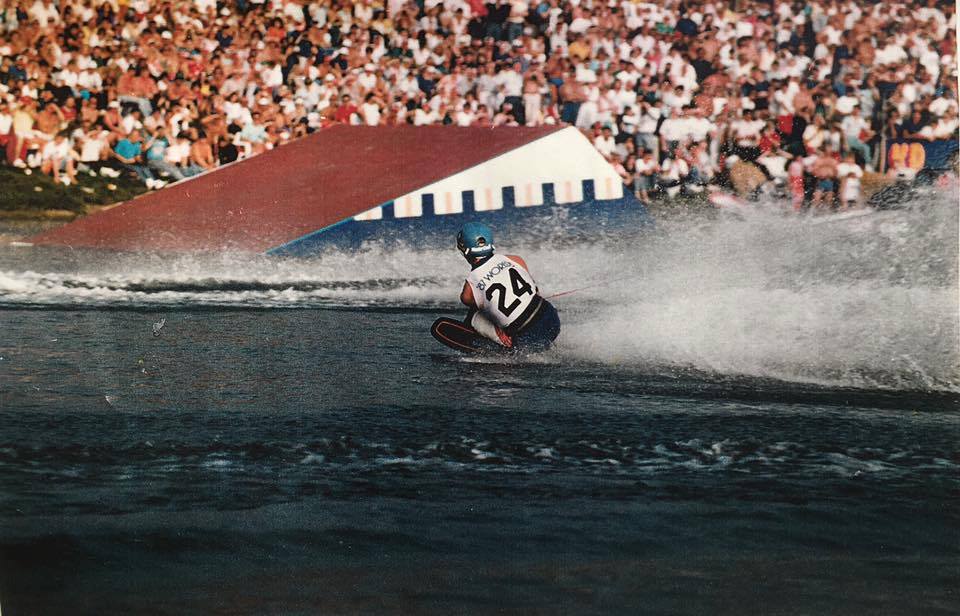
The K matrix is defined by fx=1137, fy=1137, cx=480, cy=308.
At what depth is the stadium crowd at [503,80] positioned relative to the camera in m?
4.65

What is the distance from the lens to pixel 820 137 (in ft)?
15.7

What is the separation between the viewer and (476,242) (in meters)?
4.59

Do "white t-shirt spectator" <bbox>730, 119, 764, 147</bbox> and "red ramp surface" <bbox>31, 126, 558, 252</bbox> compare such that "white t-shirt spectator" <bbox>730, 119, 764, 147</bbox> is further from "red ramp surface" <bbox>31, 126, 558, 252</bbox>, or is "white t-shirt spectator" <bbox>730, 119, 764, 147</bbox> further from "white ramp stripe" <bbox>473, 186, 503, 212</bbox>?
"white ramp stripe" <bbox>473, 186, 503, 212</bbox>

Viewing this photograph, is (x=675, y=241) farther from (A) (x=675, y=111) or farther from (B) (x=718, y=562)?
(B) (x=718, y=562)

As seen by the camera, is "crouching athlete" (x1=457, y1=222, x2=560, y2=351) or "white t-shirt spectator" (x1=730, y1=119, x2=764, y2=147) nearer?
"crouching athlete" (x1=457, y1=222, x2=560, y2=351)

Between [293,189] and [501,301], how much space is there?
3.28ft

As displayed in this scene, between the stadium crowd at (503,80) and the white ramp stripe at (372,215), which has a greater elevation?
the stadium crowd at (503,80)

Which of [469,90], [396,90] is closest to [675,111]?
[469,90]

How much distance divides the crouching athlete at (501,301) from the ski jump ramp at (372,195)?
0.42ft

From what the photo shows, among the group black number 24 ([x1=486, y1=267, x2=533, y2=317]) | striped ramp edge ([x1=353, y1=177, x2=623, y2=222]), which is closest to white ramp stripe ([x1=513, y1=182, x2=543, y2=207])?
striped ramp edge ([x1=353, y1=177, x2=623, y2=222])

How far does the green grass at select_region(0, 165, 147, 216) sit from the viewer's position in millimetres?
4473

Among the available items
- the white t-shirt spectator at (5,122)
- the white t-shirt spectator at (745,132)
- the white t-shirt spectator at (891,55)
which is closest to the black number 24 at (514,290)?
the white t-shirt spectator at (745,132)

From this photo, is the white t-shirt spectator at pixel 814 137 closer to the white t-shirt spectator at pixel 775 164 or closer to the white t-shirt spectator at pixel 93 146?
the white t-shirt spectator at pixel 775 164

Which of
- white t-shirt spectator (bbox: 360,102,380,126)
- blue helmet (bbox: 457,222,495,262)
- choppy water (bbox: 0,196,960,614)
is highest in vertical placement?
white t-shirt spectator (bbox: 360,102,380,126)
